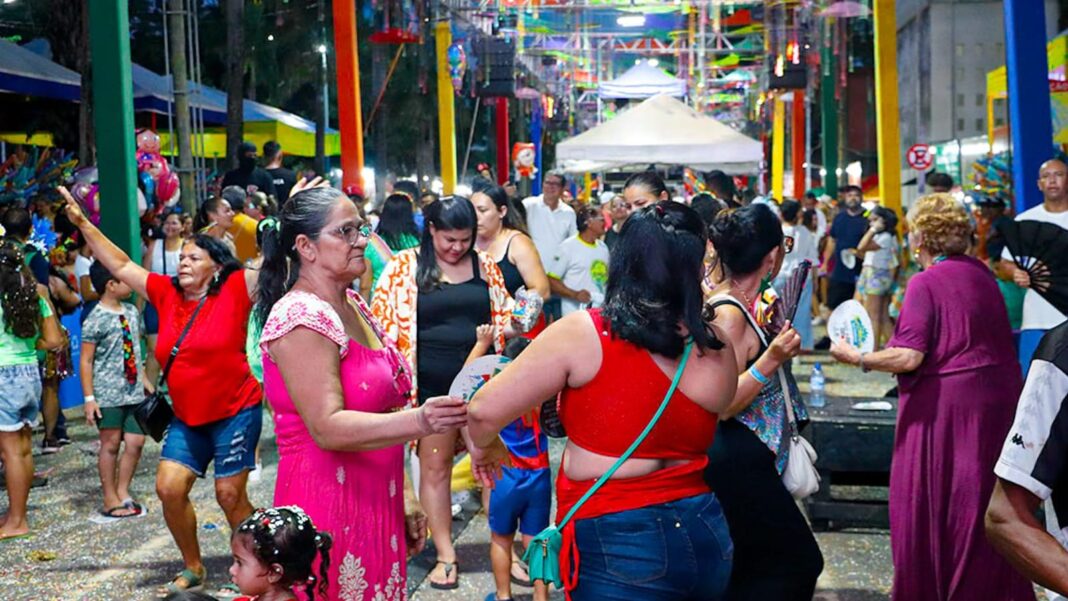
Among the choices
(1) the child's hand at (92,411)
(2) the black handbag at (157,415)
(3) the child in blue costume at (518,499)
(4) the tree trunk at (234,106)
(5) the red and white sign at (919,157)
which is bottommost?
(3) the child in blue costume at (518,499)

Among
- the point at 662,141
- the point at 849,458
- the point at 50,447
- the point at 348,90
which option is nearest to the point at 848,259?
the point at 662,141

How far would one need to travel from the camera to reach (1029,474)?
96.9 inches

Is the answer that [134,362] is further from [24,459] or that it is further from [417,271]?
[417,271]

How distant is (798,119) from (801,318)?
2633 cm

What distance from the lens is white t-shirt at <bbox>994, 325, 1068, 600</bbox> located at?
2.44 m

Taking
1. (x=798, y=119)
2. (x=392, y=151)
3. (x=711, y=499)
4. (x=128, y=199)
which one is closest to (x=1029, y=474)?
(x=711, y=499)

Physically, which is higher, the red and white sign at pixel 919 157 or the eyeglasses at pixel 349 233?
the red and white sign at pixel 919 157

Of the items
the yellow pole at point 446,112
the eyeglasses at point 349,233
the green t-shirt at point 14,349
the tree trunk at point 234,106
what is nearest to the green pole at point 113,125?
the green t-shirt at point 14,349

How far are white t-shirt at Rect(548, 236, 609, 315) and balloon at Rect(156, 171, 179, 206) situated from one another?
5.72 meters

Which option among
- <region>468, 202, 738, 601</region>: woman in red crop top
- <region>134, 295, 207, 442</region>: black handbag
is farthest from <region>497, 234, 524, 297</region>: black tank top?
<region>468, 202, 738, 601</region>: woman in red crop top

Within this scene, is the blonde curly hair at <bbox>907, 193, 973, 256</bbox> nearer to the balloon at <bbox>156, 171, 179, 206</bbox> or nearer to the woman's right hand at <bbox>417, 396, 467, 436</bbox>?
the woman's right hand at <bbox>417, 396, 467, 436</bbox>

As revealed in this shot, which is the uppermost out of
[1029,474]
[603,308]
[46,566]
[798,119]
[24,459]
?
[798,119]

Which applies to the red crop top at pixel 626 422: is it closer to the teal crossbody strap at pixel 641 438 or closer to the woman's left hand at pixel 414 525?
the teal crossbody strap at pixel 641 438

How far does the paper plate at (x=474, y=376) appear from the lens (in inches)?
139
